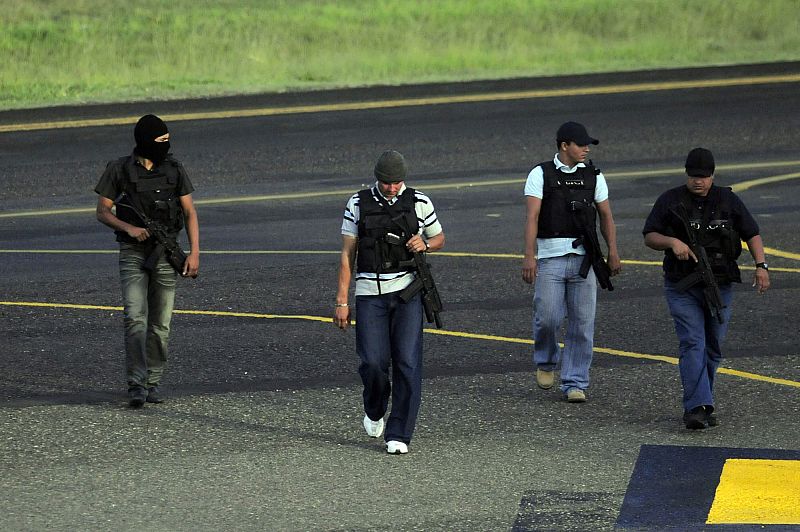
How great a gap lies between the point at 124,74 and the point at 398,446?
23548 millimetres

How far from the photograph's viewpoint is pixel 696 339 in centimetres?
1018

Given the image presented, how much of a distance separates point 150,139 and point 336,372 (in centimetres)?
236

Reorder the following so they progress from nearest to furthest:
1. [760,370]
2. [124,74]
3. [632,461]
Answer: [632,461] → [760,370] → [124,74]

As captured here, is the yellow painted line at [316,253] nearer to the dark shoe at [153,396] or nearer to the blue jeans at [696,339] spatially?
the blue jeans at [696,339]

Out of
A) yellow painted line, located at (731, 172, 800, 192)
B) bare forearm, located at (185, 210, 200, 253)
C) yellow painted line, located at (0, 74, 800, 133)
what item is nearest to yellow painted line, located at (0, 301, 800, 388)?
bare forearm, located at (185, 210, 200, 253)

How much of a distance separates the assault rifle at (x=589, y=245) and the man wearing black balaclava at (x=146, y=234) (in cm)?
270

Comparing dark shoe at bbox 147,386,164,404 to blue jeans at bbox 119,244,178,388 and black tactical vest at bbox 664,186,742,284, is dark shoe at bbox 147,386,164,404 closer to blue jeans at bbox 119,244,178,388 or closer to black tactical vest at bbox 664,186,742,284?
blue jeans at bbox 119,244,178,388

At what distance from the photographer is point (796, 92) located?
2819 cm

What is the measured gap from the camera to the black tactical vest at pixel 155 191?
427 inches

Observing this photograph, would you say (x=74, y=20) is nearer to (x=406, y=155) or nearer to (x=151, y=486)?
(x=406, y=155)

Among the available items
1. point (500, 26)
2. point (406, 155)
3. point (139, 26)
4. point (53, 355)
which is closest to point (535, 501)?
→ point (53, 355)

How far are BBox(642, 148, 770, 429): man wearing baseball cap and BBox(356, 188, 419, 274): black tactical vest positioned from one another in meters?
1.79

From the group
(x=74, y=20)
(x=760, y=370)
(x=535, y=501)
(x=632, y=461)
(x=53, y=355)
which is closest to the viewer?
(x=535, y=501)

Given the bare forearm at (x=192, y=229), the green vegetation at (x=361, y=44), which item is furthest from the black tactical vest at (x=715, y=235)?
the green vegetation at (x=361, y=44)
